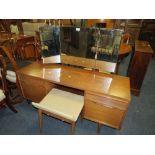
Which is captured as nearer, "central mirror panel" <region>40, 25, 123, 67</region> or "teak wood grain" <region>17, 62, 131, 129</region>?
"teak wood grain" <region>17, 62, 131, 129</region>

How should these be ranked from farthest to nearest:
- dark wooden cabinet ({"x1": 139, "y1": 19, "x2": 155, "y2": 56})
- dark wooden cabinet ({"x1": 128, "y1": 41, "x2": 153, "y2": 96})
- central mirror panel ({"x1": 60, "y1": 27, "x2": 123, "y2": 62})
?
dark wooden cabinet ({"x1": 139, "y1": 19, "x2": 155, "y2": 56}) < dark wooden cabinet ({"x1": 128, "y1": 41, "x2": 153, "y2": 96}) < central mirror panel ({"x1": 60, "y1": 27, "x2": 123, "y2": 62})

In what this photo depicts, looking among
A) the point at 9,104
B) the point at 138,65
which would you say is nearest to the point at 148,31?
the point at 138,65

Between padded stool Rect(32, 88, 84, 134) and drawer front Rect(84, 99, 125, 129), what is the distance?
113mm

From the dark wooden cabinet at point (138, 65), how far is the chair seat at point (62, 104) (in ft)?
4.05

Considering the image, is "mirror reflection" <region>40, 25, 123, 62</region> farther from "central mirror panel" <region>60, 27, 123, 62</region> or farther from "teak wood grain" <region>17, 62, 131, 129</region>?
"teak wood grain" <region>17, 62, 131, 129</region>

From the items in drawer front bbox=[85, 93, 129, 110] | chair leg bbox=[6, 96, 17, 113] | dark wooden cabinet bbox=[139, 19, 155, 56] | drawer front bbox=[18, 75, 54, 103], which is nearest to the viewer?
drawer front bbox=[85, 93, 129, 110]

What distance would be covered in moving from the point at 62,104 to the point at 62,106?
0.03 m

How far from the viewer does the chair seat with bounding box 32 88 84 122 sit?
137 cm

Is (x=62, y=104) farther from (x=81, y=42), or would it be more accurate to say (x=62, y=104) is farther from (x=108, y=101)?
(x=81, y=42)

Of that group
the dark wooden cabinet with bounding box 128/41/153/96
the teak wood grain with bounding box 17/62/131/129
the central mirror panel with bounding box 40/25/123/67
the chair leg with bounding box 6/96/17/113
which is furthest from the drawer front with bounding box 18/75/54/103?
the dark wooden cabinet with bounding box 128/41/153/96

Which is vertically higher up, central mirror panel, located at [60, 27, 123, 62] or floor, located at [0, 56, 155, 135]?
central mirror panel, located at [60, 27, 123, 62]

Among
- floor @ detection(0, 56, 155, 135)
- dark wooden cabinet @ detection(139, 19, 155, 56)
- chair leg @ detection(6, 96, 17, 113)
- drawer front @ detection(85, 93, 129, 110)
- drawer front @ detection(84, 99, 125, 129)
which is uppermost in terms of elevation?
dark wooden cabinet @ detection(139, 19, 155, 56)
